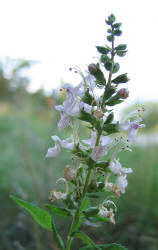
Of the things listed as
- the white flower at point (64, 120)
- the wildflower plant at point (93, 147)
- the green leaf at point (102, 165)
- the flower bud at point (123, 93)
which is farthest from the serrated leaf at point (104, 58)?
the green leaf at point (102, 165)

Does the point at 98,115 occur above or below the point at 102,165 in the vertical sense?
above

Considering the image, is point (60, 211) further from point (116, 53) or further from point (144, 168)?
point (144, 168)

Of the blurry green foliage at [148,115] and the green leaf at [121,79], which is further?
the blurry green foliage at [148,115]

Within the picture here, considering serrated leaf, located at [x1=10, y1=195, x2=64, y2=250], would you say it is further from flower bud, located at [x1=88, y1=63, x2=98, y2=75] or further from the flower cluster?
flower bud, located at [x1=88, y1=63, x2=98, y2=75]

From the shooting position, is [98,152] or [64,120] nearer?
[98,152]

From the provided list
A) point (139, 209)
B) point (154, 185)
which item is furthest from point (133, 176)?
point (139, 209)

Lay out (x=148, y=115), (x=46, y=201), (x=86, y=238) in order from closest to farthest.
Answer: (x=86, y=238) → (x=46, y=201) → (x=148, y=115)

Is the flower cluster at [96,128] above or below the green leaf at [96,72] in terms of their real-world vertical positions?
below

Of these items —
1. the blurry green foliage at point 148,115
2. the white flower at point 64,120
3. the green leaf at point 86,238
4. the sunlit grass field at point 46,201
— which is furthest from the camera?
the blurry green foliage at point 148,115

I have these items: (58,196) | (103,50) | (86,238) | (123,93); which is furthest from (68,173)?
(103,50)

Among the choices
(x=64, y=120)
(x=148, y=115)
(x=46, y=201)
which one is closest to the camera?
(x=64, y=120)

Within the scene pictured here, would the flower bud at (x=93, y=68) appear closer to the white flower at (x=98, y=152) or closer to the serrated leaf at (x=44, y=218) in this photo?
the white flower at (x=98, y=152)

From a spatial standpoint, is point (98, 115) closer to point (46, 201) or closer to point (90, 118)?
point (90, 118)
